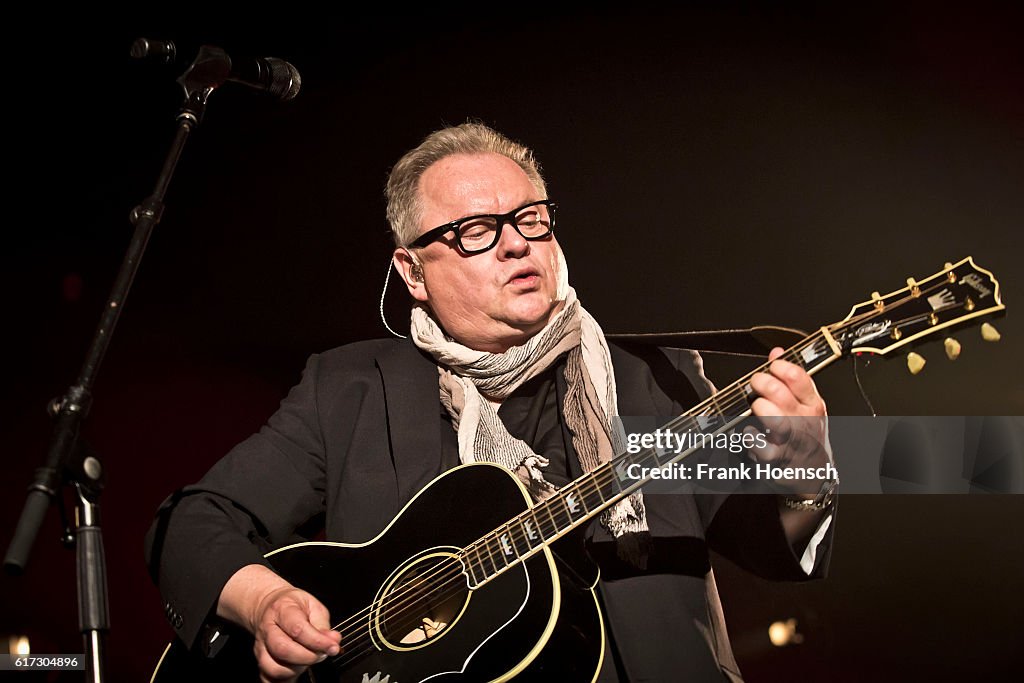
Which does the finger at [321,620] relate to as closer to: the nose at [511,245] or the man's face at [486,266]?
the man's face at [486,266]

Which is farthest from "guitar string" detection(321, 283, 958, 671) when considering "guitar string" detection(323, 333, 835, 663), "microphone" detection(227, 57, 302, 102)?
"microphone" detection(227, 57, 302, 102)

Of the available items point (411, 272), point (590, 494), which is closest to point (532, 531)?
point (590, 494)

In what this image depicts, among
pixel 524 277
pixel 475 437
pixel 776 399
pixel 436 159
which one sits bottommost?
pixel 776 399

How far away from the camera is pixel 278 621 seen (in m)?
1.74

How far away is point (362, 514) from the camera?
2051 millimetres

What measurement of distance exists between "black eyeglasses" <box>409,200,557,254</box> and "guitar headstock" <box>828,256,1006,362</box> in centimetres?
76

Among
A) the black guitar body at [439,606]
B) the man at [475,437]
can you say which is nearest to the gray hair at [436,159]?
the man at [475,437]

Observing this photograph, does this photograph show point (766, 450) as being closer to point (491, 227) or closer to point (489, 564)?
point (489, 564)

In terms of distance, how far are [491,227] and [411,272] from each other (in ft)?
0.90

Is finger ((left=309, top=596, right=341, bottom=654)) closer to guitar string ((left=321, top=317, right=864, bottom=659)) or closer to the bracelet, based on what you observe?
guitar string ((left=321, top=317, right=864, bottom=659))

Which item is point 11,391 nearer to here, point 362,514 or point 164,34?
point 164,34

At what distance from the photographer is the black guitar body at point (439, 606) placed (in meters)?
1.72

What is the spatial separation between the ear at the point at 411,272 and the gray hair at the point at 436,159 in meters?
0.03

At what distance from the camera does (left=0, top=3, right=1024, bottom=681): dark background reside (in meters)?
1.96
